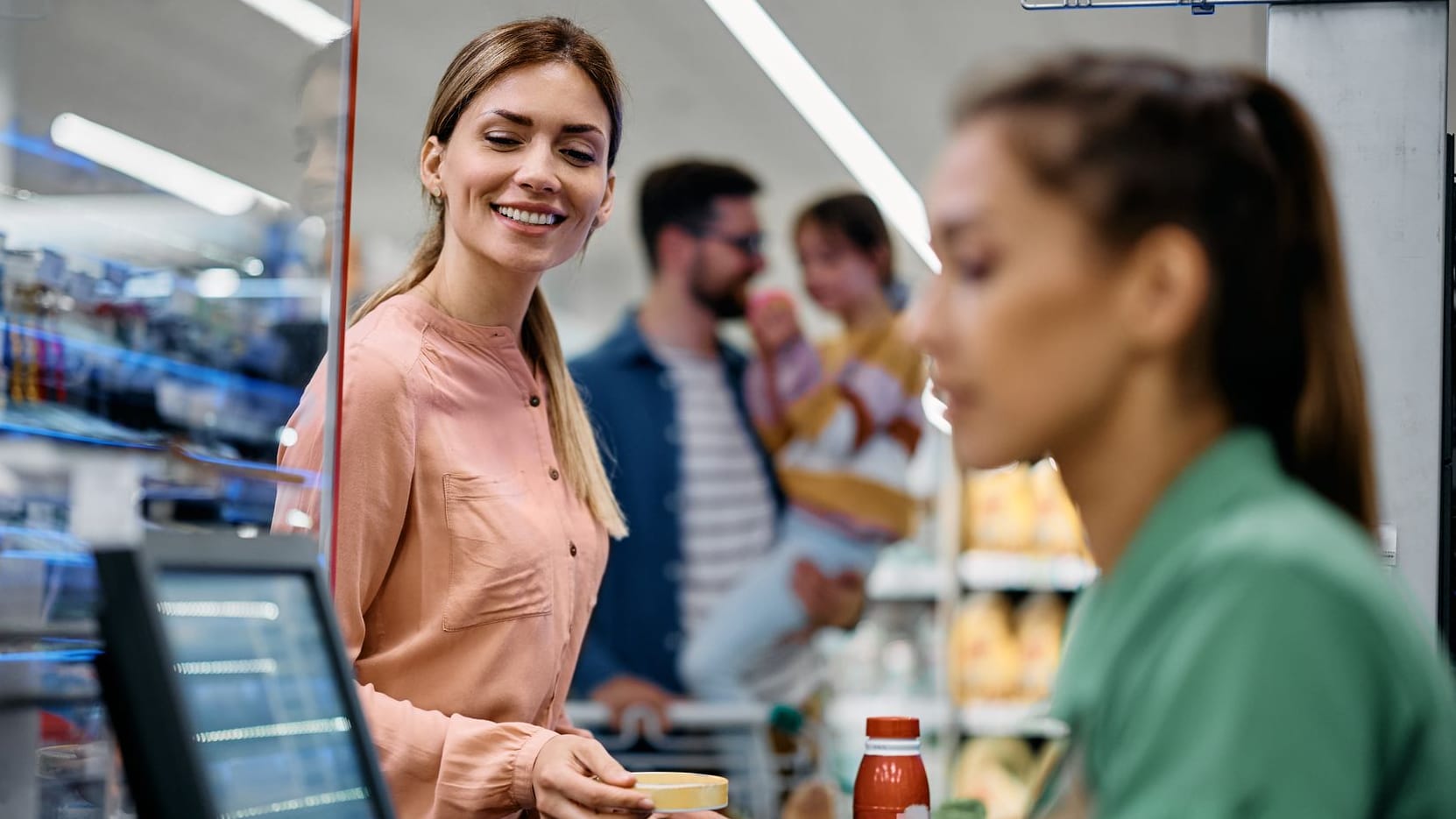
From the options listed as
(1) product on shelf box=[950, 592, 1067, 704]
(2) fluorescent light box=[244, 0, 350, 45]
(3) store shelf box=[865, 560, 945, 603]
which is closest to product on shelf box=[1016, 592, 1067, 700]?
(1) product on shelf box=[950, 592, 1067, 704]

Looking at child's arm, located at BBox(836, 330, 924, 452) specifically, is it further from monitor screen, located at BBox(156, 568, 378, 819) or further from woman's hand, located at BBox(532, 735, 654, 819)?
monitor screen, located at BBox(156, 568, 378, 819)

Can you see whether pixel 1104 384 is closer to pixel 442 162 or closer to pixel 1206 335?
pixel 1206 335

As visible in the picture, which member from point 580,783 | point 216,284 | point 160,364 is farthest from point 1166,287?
point 216,284

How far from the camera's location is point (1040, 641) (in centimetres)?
545

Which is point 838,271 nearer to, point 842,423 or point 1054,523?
point 842,423

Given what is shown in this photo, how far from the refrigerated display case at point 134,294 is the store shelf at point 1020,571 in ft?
10.1

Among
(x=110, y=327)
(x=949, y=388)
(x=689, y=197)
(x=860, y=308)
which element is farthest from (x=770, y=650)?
(x=949, y=388)

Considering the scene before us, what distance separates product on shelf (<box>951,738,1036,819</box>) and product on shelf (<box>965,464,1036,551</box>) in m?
0.74

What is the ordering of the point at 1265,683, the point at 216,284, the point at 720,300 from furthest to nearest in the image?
the point at 720,300
the point at 216,284
the point at 1265,683

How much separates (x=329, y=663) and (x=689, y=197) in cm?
619

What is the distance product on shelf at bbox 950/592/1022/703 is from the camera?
5.56 m

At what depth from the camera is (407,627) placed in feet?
5.48

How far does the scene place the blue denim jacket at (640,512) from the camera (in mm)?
6320

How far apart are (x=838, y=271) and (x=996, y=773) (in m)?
2.66
